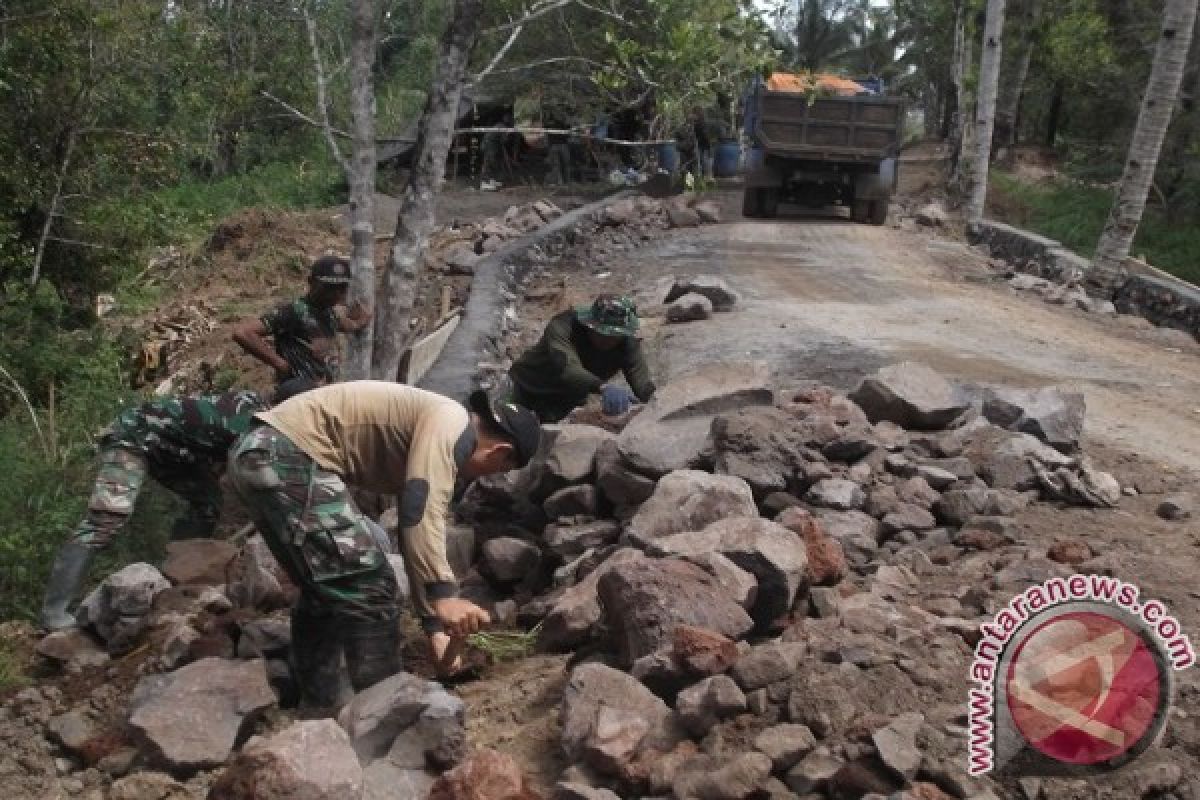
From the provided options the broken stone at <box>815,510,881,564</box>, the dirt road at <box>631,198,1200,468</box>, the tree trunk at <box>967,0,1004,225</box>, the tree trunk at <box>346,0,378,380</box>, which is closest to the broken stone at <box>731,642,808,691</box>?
the broken stone at <box>815,510,881,564</box>

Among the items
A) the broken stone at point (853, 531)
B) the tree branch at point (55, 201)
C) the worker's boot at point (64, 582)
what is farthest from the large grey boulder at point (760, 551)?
the tree branch at point (55, 201)

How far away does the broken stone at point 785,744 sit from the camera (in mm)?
2807

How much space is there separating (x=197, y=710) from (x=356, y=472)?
86 cm

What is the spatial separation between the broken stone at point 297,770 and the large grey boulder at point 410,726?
0.28 meters

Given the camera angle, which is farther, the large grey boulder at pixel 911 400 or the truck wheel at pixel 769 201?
the truck wheel at pixel 769 201

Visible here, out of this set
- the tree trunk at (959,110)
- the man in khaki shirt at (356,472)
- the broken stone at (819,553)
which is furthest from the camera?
the tree trunk at (959,110)

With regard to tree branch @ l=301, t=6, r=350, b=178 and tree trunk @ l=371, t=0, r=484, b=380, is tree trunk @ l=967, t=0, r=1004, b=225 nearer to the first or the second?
tree trunk @ l=371, t=0, r=484, b=380

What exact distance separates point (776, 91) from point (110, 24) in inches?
411

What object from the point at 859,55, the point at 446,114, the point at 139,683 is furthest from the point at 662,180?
the point at 859,55

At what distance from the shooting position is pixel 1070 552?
4.12 meters

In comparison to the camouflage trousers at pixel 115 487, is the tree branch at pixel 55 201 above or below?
above

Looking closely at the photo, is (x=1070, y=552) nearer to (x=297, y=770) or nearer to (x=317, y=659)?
(x=317, y=659)

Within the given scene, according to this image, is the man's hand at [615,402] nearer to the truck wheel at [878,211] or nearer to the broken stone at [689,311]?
the broken stone at [689,311]

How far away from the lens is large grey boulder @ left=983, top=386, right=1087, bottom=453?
5.52 m
